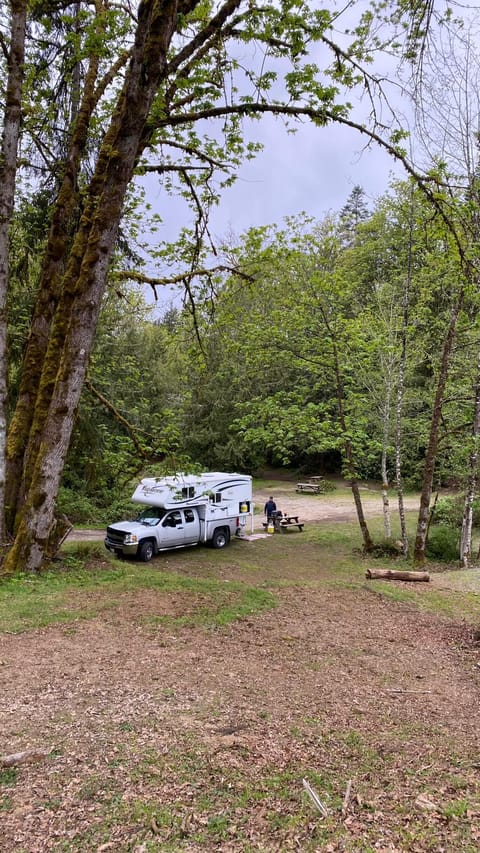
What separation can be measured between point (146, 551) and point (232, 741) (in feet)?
35.2

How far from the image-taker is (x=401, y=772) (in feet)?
10.7

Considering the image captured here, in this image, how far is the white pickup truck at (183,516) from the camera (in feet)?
44.8

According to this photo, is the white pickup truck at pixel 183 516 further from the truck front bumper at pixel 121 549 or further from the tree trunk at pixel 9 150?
the tree trunk at pixel 9 150

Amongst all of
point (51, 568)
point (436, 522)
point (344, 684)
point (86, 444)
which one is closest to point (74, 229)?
point (86, 444)

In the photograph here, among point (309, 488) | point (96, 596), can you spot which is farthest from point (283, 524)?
point (96, 596)

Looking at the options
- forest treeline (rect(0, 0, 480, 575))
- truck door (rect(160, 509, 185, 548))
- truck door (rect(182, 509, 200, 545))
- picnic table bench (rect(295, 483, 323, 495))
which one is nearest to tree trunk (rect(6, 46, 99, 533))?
forest treeline (rect(0, 0, 480, 575))

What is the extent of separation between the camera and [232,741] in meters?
3.44

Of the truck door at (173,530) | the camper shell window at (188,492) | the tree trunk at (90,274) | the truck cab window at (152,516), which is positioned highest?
the tree trunk at (90,274)

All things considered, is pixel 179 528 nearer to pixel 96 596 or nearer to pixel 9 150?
pixel 96 596

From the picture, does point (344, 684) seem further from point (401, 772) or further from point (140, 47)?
point (140, 47)

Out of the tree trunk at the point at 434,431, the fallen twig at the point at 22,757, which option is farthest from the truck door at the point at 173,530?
the fallen twig at the point at 22,757

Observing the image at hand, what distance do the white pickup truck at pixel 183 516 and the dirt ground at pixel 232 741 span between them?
7.55m

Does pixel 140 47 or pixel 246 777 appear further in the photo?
pixel 140 47

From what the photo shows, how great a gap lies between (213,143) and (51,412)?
20.0 feet
